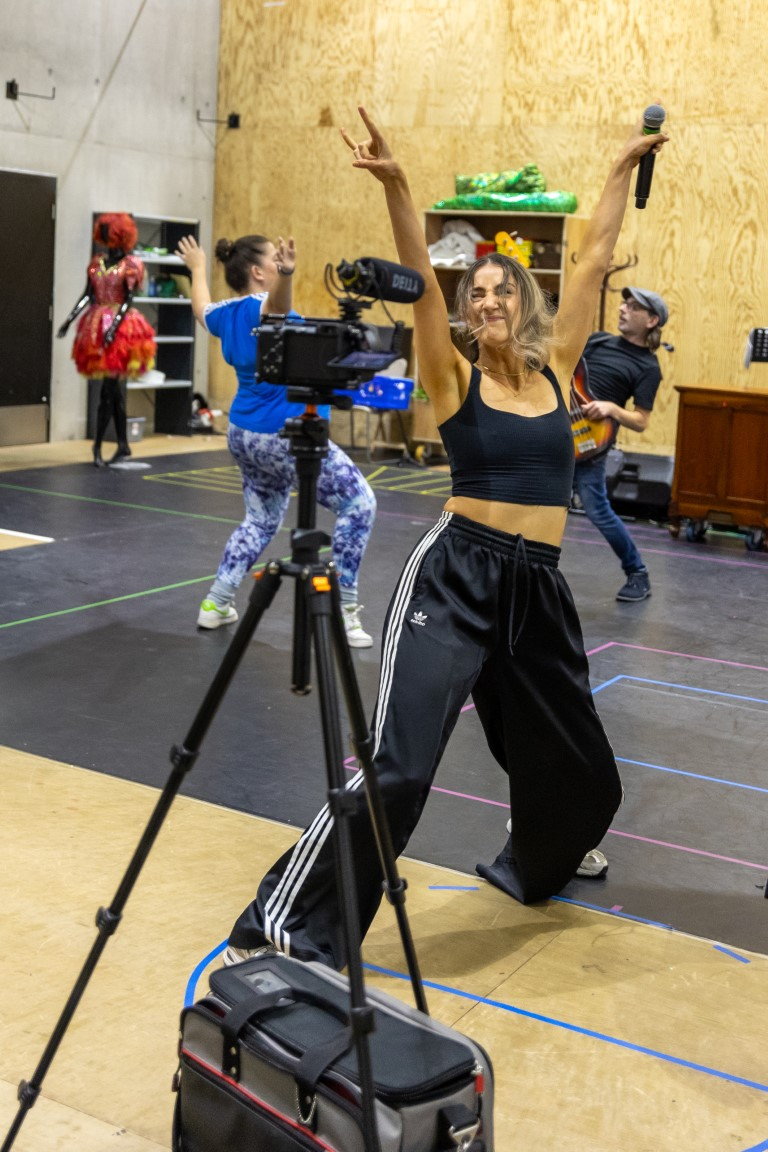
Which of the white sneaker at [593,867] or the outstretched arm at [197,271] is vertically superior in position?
the outstretched arm at [197,271]

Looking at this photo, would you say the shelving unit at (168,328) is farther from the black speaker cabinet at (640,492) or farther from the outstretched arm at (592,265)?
the outstretched arm at (592,265)

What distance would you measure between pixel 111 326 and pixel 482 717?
817 centimetres

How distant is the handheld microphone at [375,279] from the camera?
7.67 ft

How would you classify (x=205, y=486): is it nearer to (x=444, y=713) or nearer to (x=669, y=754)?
(x=669, y=754)

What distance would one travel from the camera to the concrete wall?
11.8 meters

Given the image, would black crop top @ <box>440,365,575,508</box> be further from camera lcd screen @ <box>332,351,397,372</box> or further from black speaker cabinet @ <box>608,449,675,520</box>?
black speaker cabinet @ <box>608,449,675,520</box>

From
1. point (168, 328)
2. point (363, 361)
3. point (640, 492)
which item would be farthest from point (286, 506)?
point (168, 328)

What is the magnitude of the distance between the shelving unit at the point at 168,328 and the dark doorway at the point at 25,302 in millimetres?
650

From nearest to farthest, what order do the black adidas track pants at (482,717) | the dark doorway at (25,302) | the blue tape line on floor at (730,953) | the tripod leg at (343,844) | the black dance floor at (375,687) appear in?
the tripod leg at (343,844), the black adidas track pants at (482,717), the blue tape line on floor at (730,953), the black dance floor at (375,687), the dark doorway at (25,302)

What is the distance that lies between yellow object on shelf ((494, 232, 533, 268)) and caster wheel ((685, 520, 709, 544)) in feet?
8.13

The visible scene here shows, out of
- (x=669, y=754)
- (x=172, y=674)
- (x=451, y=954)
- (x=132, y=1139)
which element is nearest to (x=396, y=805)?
(x=451, y=954)

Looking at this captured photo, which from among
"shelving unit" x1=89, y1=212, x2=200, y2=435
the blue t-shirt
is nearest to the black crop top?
the blue t-shirt

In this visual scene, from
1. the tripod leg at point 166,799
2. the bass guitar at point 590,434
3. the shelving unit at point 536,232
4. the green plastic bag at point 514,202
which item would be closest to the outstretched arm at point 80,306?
the shelving unit at point 536,232

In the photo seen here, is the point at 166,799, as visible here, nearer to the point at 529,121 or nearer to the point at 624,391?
the point at 624,391
